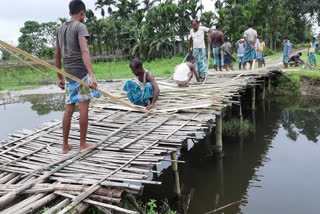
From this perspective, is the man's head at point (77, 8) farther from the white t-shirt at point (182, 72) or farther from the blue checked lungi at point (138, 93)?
the white t-shirt at point (182, 72)

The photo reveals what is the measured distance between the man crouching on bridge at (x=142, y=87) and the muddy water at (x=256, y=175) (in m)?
1.54

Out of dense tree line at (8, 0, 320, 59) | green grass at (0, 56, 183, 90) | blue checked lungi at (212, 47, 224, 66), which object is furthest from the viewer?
dense tree line at (8, 0, 320, 59)

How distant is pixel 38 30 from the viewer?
35.1 metres

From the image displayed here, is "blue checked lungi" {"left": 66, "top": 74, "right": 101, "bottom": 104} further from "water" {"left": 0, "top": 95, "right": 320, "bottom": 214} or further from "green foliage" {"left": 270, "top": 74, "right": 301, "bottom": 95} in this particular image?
"green foliage" {"left": 270, "top": 74, "right": 301, "bottom": 95}

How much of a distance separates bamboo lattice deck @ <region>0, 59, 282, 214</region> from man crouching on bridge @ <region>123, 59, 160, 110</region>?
0.79 feet

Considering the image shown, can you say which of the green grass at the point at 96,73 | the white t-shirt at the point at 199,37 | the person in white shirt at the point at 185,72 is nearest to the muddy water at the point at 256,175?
the person in white shirt at the point at 185,72

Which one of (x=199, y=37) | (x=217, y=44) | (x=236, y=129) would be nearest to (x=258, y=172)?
(x=236, y=129)

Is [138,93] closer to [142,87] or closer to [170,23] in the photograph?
[142,87]

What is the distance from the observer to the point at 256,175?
5.11m

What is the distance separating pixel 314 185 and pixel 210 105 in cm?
218

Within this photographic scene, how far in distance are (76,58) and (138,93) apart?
1823 mm

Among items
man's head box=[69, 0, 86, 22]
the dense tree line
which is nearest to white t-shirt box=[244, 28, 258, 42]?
man's head box=[69, 0, 86, 22]

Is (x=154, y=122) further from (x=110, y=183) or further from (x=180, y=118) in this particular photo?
(x=110, y=183)

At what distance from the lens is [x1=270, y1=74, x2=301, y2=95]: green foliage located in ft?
34.8
